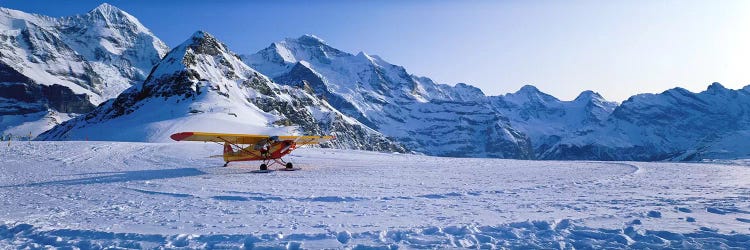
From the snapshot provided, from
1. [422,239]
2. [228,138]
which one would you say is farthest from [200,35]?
[422,239]

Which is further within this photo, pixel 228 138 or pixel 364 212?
pixel 228 138

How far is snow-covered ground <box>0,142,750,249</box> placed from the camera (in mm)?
8297

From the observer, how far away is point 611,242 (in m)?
7.97

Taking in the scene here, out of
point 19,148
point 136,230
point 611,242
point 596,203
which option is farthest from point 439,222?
point 19,148

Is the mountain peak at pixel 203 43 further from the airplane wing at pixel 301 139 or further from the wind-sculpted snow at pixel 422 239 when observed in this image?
the wind-sculpted snow at pixel 422 239

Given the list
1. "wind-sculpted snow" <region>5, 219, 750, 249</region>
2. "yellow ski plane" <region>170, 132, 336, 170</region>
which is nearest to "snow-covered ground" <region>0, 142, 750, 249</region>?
"wind-sculpted snow" <region>5, 219, 750, 249</region>

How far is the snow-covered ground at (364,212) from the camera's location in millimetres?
8297

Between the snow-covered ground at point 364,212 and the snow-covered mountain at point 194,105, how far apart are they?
232 ft

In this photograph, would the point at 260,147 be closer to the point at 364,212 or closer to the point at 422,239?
the point at 364,212

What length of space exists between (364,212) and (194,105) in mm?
103660

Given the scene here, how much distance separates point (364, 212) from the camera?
10984 millimetres

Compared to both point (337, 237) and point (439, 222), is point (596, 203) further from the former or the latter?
point (337, 237)

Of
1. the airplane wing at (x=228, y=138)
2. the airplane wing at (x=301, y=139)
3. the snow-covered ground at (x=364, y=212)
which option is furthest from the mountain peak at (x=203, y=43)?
the snow-covered ground at (x=364, y=212)

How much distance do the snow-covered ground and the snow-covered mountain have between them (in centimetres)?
7070
